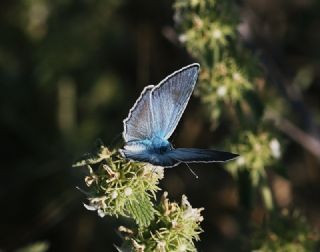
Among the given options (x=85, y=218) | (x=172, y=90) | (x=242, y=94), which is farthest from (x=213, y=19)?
(x=85, y=218)

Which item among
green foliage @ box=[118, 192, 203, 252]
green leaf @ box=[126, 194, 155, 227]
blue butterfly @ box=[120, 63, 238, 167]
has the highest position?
blue butterfly @ box=[120, 63, 238, 167]

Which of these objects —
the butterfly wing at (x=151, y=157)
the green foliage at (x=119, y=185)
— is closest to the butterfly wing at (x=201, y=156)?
the butterfly wing at (x=151, y=157)

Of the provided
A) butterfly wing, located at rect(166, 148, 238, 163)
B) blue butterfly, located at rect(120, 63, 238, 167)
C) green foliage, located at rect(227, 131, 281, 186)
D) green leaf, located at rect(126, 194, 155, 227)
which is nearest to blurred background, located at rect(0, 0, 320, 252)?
green foliage, located at rect(227, 131, 281, 186)

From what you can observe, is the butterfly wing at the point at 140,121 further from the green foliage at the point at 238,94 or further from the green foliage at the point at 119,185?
the green foliage at the point at 238,94

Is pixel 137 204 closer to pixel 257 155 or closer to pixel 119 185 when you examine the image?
pixel 119 185

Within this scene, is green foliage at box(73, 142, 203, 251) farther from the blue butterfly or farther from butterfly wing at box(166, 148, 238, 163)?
butterfly wing at box(166, 148, 238, 163)

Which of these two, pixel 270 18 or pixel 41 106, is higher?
pixel 41 106

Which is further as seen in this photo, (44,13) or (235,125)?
(44,13)

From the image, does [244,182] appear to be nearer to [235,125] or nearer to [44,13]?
Result: [235,125]
